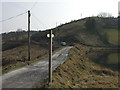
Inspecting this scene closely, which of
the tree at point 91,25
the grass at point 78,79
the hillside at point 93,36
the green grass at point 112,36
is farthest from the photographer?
the tree at point 91,25

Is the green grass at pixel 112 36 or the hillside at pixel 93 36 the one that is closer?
the green grass at pixel 112 36

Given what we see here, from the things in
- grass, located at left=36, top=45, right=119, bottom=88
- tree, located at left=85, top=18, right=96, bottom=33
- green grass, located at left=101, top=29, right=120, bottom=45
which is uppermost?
tree, located at left=85, top=18, right=96, bottom=33

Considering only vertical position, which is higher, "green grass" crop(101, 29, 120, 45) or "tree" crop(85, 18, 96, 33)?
"tree" crop(85, 18, 96, 33)

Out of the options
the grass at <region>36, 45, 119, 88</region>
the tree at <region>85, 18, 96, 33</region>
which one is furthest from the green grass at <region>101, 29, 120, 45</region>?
the grass at <region>36, 45, 119, 88</region>

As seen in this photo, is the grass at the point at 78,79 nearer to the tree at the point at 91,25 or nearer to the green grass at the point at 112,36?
the green grass at the point at 112,36

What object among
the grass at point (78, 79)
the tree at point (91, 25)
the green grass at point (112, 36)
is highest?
the tree at point (91, 25)

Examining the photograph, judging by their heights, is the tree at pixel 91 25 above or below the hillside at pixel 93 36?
above

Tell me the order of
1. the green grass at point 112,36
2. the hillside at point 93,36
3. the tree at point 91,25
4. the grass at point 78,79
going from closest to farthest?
the grass at point 78,79, the green grass at point 112,36, the hillside at point 93,36, the tree at point 91,25

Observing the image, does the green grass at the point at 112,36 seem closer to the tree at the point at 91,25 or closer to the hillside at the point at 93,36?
the hillside at the point at 93,36

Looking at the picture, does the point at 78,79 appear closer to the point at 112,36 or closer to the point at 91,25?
the point at 112,36

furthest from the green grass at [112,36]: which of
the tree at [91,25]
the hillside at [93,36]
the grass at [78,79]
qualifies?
the grass at [78,79]

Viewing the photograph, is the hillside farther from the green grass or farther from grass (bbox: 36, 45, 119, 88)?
grass (bbox: 36, 45, 119, 88)

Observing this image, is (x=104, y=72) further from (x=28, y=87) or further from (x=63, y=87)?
(x=28, y=87)

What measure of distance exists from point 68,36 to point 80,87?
59217mm
